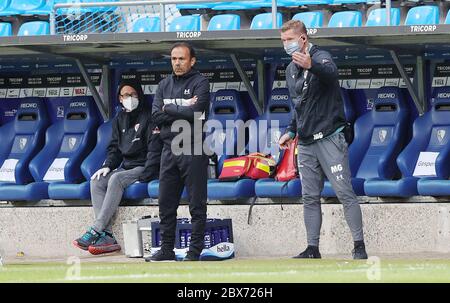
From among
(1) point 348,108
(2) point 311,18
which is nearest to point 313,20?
(2) point 311,18

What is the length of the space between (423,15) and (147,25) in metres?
3.50

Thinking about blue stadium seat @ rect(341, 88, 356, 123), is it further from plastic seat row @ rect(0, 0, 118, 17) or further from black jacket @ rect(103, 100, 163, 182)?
plastic seat row @ rect(0, 0, 118, 17)

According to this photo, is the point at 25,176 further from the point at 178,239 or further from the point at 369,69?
the point at 369,69

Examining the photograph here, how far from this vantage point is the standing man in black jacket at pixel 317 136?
12.0m

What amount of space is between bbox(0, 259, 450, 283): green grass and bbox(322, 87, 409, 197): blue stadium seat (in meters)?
3.20

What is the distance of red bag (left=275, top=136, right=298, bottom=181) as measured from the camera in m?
14.7

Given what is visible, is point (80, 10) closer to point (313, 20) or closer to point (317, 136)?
point (313, 20)

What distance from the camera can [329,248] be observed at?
14492 mm

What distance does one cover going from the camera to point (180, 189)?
12727 mm

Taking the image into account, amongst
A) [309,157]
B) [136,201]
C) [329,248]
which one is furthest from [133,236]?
[309,157]

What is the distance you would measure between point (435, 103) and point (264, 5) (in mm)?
2413

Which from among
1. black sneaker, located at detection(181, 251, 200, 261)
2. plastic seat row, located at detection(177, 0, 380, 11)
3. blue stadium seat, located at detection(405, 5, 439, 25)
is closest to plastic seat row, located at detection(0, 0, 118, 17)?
plastic seat row, located at detection(177, 0, 380, 11)

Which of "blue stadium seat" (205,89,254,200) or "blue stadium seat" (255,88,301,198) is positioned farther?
"blue stadium seat" (205,89,254,200)

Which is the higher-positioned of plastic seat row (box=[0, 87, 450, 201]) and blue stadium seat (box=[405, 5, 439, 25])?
blue stadium seat (box=[405, 5, 439, 25])
